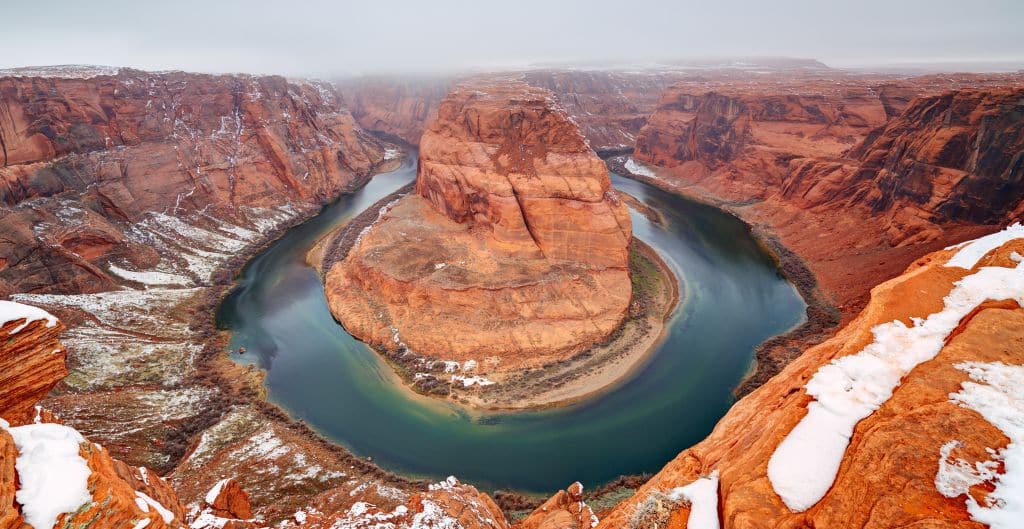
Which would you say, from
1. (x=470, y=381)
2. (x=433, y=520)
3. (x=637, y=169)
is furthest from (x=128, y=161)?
(x=637, y=169)

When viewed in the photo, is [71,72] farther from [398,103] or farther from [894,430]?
[894,430]

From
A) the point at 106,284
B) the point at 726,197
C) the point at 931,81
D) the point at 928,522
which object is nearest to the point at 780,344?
the point at 928,522

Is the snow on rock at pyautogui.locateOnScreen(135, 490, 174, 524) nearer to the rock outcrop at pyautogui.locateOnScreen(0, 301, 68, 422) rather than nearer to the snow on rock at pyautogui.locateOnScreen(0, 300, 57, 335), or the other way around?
the rock outcrop at pyautogui.locateOnScreen(0, 301, 68, 422)

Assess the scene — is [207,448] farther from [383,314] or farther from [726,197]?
[726,197]

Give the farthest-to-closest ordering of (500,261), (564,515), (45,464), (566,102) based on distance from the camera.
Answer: (566,102), (500,261), (564,515), (45,464)

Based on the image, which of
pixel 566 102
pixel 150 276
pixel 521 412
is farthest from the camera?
pixel 566 102

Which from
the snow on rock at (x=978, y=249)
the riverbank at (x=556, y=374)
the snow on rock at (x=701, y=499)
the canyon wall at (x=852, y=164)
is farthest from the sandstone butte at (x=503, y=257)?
the snow on rock at (x=701, y=499)

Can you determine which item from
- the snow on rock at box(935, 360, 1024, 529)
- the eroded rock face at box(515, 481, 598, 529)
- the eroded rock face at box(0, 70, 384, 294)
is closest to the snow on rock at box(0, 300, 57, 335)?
the eroded rock face at box(515, 481, 598, 529)

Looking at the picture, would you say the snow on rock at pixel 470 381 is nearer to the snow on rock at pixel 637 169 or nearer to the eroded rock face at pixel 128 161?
the eroded rock face at pixel 128 161
